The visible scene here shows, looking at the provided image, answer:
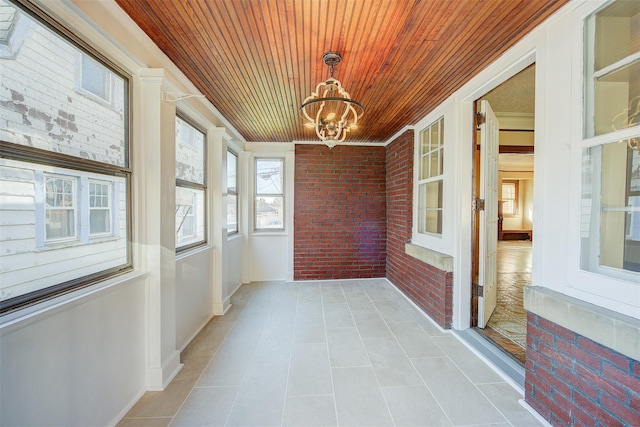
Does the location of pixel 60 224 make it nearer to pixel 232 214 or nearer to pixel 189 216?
pixel 189 216

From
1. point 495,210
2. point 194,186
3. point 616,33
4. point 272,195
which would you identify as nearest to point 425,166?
point 495,210

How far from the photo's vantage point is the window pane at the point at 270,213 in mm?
4602

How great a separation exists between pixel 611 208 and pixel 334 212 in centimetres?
335

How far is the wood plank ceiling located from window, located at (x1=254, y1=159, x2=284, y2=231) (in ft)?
6.49

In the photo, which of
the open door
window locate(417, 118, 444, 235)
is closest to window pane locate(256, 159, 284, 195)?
window locate(417, 118, 444, 235)

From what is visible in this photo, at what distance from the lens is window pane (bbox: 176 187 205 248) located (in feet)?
8.04

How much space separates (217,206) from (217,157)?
604mm

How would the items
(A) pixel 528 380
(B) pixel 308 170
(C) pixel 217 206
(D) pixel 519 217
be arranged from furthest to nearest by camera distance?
(D) pixel 519 217 < (B) pixel 308 170 < (C) pixel 217 206 < (A) pixel 528 380

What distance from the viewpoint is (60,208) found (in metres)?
1.24

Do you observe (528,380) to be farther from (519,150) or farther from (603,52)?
(519,150)

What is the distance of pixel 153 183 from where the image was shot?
1780mm

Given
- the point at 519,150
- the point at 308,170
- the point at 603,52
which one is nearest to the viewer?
the point at 603,52

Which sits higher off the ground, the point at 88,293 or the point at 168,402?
the point at 88,293

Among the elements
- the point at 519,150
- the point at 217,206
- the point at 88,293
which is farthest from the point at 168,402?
the point at 519,150
